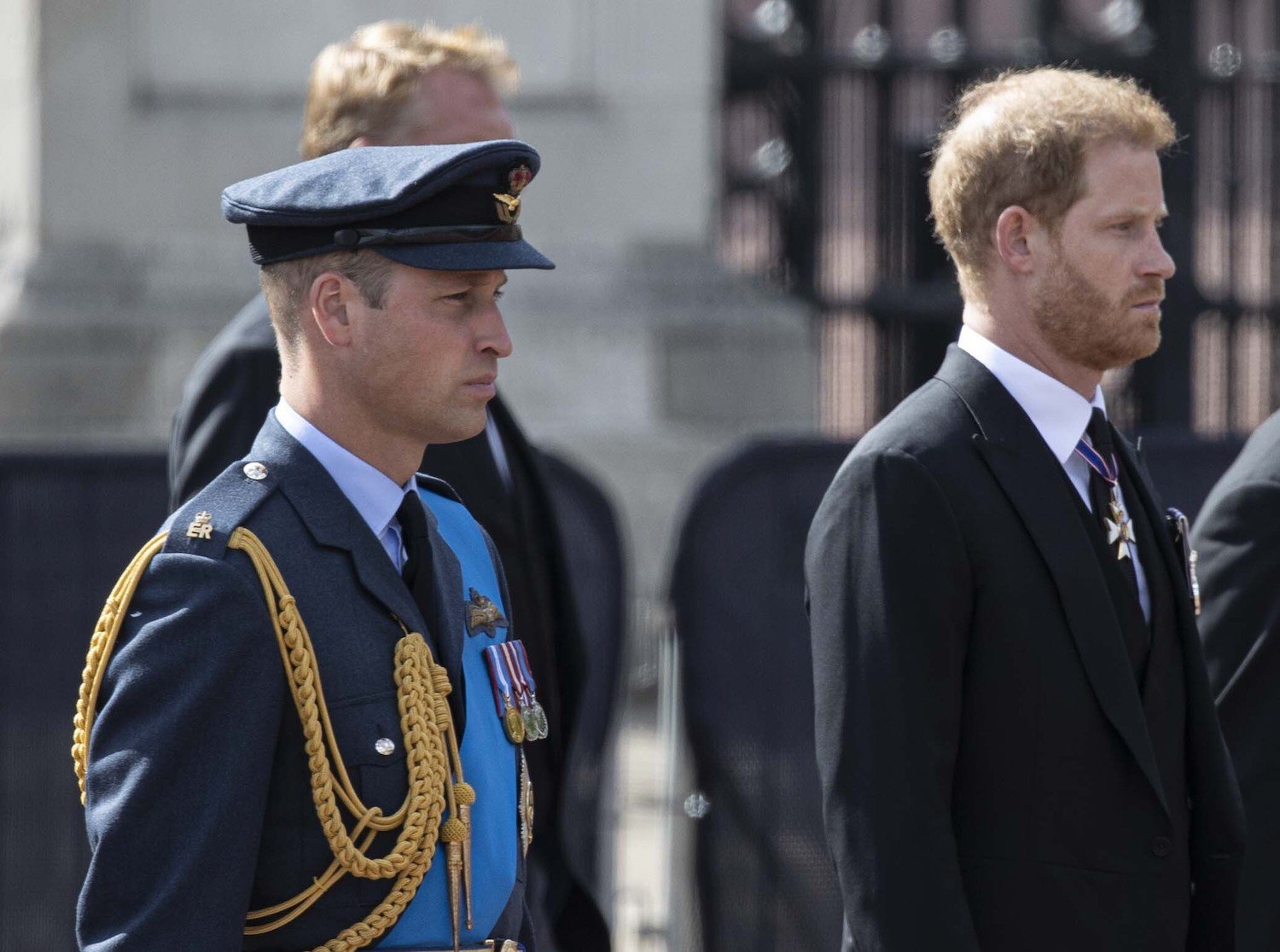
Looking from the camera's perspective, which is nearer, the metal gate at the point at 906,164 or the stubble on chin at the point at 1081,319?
the stubble on chin at the point at 1081,319

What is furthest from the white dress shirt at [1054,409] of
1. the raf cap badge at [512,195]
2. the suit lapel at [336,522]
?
the suit lapel at [336,522]

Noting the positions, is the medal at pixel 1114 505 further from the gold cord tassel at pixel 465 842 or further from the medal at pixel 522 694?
the gold cord tassel at pixel 465 842

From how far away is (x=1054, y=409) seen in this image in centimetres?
280

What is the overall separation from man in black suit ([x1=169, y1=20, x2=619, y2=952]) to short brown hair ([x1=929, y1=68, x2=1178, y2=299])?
78cm

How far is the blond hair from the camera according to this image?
126 inches

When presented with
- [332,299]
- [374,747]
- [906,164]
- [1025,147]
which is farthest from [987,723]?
[906,164]

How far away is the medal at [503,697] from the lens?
233cm

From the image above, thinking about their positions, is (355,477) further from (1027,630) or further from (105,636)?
(1027,630)

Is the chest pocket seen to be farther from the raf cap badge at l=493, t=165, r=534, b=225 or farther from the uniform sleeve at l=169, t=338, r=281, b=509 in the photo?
the uniform sleeve at l=169, t=338, r=281, b=509

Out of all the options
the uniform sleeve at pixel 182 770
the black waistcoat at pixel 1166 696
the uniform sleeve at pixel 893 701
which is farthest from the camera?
→ the black waistcoat at pixel 1166 696

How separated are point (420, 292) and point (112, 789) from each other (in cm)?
63

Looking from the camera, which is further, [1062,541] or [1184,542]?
[1184,542]

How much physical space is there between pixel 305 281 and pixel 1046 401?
3.60ft

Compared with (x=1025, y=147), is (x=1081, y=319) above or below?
below
